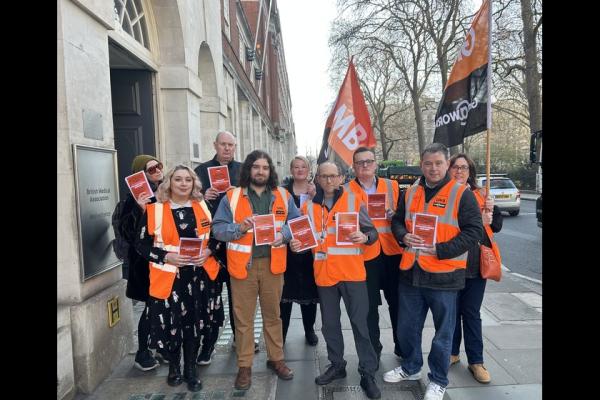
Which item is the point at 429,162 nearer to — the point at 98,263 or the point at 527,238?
the point at 98,263

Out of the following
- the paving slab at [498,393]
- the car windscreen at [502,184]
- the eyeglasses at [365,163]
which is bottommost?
the paving slab at [498,393]

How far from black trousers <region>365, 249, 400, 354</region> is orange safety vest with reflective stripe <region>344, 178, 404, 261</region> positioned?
3.0 inches

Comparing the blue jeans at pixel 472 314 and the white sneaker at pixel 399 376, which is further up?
the blue jeans at pixel 472 314

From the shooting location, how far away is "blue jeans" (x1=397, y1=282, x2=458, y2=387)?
117 inches

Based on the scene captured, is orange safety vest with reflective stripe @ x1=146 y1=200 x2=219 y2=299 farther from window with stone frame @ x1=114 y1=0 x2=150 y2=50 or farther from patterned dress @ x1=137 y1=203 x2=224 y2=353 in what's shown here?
window with stone frame @ x1=114 y1=0 x2=150 y2=50

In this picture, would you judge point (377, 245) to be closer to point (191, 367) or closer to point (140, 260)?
point (191, 367)

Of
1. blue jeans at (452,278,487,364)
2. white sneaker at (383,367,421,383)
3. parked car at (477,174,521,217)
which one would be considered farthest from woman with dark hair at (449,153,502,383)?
parked car at (477,174,521,217)

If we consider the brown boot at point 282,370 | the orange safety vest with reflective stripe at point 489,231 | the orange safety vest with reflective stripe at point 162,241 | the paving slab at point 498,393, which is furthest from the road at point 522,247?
the orange safety vest with reflective stripe at point 162,241

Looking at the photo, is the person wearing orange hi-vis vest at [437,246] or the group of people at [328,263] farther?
the group of people at [328,263]

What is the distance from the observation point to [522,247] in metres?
9.82

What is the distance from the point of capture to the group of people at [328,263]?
9.82ft

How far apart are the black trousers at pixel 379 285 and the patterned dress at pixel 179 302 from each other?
144 centimetres

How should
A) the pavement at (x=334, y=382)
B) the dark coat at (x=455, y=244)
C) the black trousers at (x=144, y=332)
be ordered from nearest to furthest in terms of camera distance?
1. the dark coat at (x=455, y=244)
2. the pavement at (x=334, y=382)
3. the black trousers at (x=144, y=332)

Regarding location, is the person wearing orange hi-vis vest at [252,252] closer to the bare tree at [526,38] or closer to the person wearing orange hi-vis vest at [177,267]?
the person wearing orange hi-vis vest at [177,267]
